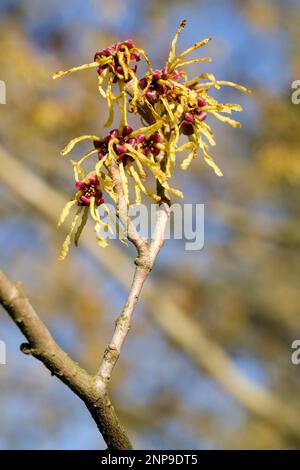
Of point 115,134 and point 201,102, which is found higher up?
point 201,102

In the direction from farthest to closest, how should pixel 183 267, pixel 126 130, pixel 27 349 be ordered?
pixel 183 267, pixel 126 130, pixel 27 349

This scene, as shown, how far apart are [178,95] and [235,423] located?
7301mm

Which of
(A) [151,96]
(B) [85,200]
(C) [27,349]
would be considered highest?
(A) [151,96]

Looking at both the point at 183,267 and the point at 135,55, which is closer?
the point at 135,55

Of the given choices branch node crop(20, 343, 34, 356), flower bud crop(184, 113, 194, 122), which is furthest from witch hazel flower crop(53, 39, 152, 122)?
branch node crop(20, 343, 34, 356)

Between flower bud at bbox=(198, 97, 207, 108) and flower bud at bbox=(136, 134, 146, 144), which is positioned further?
flower bud at bbox=(198, 97, 207, 108)

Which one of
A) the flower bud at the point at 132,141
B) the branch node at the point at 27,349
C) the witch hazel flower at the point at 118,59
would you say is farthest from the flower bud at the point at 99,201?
the branch node at the point at 27,349

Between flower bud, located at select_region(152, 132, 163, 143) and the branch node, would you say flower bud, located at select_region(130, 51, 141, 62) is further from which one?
the branch node

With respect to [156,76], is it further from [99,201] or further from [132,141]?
[99,201]

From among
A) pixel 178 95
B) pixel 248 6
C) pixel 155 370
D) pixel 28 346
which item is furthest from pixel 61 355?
pixel 155 370

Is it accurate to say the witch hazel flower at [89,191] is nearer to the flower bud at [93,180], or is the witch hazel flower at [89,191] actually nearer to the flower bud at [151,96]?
the flower bud at [93,180]

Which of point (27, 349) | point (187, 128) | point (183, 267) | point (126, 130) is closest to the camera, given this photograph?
point (27, 349)

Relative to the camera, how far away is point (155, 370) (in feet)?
27.0

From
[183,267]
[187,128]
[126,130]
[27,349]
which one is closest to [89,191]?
[126,130]
